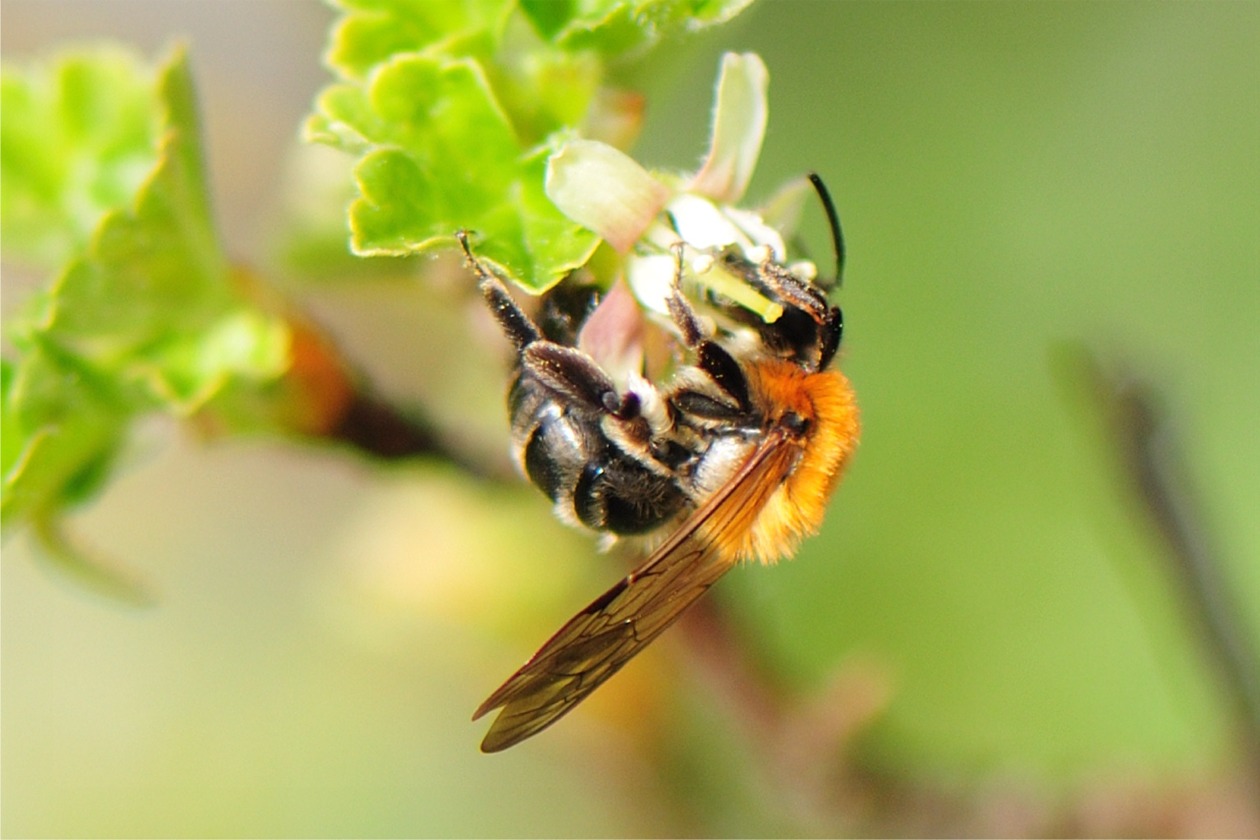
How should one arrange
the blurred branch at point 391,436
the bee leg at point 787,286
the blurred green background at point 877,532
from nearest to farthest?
the bee leg at point 787,286, the blurred branch at point 391,436, the blurred green background at point 877,532

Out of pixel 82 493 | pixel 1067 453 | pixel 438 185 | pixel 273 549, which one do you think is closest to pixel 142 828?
pixel 273 549

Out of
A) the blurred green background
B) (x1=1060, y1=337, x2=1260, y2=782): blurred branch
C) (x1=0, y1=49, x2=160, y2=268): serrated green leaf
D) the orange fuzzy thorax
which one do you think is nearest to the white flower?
the orange fuzzy thorax

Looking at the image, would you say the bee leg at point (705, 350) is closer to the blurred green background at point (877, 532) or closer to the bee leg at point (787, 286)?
the bee leg at point (787, 286)

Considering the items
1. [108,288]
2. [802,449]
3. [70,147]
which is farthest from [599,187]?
[70,147]

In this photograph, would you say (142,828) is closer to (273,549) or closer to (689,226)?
(273,549)

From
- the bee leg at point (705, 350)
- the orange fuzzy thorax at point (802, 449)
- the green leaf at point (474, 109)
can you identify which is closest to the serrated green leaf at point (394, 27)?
the green leaf at point (474, 109)

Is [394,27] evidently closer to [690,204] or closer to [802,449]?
[690,204]
